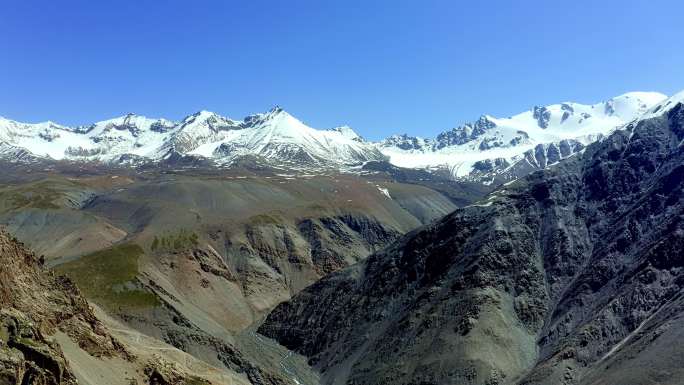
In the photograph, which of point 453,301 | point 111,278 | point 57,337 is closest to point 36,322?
point 57,337

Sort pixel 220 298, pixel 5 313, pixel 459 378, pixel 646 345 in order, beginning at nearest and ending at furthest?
pixel 5 313 → pixel 646 345 → pixel 459 378 → pixel 220 298

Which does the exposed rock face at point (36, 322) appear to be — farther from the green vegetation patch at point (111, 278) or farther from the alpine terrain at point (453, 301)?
the green vegetation patch at point (111, 278)

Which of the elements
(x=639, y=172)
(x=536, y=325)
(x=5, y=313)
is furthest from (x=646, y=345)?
(x=5, y=313)

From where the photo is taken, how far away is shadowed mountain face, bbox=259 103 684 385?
4343 inches

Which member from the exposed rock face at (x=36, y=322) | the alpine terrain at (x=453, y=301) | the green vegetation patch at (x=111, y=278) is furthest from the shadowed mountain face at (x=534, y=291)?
the exposed rock face at (x=36, y=322)

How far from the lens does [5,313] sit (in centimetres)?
5338

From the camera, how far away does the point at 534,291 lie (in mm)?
134750

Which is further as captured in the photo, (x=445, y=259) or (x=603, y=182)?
(x=603, y=182)

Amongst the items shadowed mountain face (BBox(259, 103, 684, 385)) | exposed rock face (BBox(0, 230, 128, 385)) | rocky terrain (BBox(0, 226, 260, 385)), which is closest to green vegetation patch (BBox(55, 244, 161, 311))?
shadowed mountain face (BBox(259, 103, 684, 385))

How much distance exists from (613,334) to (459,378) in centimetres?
2895

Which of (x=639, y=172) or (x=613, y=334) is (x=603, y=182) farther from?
(x=613, y=334)

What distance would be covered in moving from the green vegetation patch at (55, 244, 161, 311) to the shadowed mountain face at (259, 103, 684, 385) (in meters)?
35.1

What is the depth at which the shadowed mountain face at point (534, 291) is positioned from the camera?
110 meters

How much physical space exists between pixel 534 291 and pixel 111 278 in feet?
334
